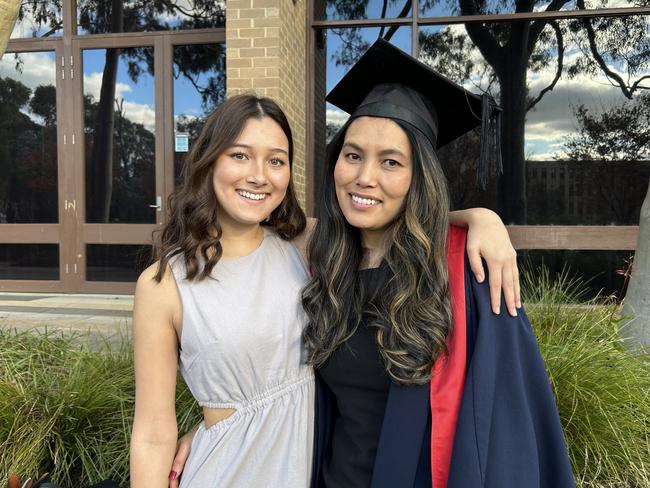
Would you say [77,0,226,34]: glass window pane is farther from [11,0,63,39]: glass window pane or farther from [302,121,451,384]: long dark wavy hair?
A: [302,121,451,384]: long dark wavy hair

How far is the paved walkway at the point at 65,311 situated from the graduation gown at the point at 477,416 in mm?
3924

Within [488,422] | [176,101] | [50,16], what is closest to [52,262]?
[176,101]

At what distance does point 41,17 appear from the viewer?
23.8ft

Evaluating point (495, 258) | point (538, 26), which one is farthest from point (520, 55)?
point (495, 258)

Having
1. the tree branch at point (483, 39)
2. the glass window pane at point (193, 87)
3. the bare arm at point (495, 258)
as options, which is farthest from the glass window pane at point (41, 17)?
the bare arm at point (495, 258)

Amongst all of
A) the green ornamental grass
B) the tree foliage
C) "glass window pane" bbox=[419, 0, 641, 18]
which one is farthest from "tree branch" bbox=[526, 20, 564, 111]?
the green ornamental grass

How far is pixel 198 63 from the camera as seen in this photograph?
690 cm

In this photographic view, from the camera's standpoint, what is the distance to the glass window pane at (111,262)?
712 cm

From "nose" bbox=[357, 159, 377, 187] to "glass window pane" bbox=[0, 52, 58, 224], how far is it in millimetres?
6965

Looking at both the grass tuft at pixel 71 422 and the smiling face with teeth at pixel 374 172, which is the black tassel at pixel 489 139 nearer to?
the smiling face with teeth at pixel 374 172

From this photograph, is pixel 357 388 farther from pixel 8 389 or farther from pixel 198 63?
pixel 198 63

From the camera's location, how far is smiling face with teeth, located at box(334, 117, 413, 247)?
1530 millimetres

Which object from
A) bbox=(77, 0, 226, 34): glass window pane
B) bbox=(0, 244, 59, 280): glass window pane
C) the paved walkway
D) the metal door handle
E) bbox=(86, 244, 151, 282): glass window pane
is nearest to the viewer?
the paved walkway

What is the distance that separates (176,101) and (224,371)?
20.2ft
